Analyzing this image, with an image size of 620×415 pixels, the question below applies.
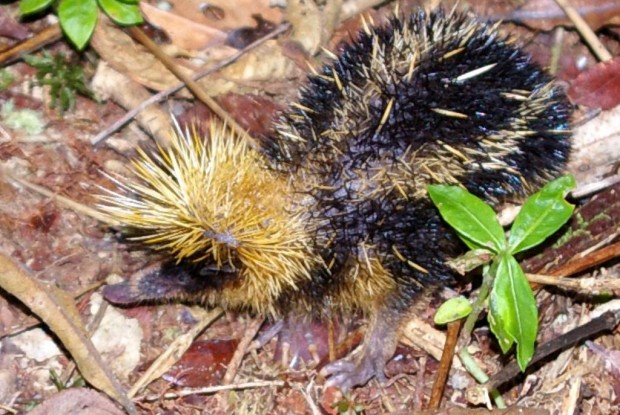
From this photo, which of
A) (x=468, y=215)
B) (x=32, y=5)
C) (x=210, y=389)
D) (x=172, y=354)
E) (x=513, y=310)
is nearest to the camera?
(x=513, y=310)

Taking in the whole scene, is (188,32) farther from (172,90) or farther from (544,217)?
(544,217)

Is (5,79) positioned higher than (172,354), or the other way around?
(5,79)

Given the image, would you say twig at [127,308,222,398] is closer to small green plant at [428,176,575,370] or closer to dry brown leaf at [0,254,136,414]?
dry brown leaf at [0,254,136,414]

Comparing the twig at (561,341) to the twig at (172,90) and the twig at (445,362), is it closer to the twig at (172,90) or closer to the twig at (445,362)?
the twig at (445,362)

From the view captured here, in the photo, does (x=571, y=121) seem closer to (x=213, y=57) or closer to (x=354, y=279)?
(x=354, y=279)

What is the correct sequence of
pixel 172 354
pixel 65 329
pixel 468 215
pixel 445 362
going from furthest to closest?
pixel 172 354, pixel 445 362, pixel 65 329, pixel 468 215

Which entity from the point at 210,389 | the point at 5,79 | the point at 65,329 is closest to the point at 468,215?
the point at 210,389

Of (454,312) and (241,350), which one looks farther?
(241,350)
